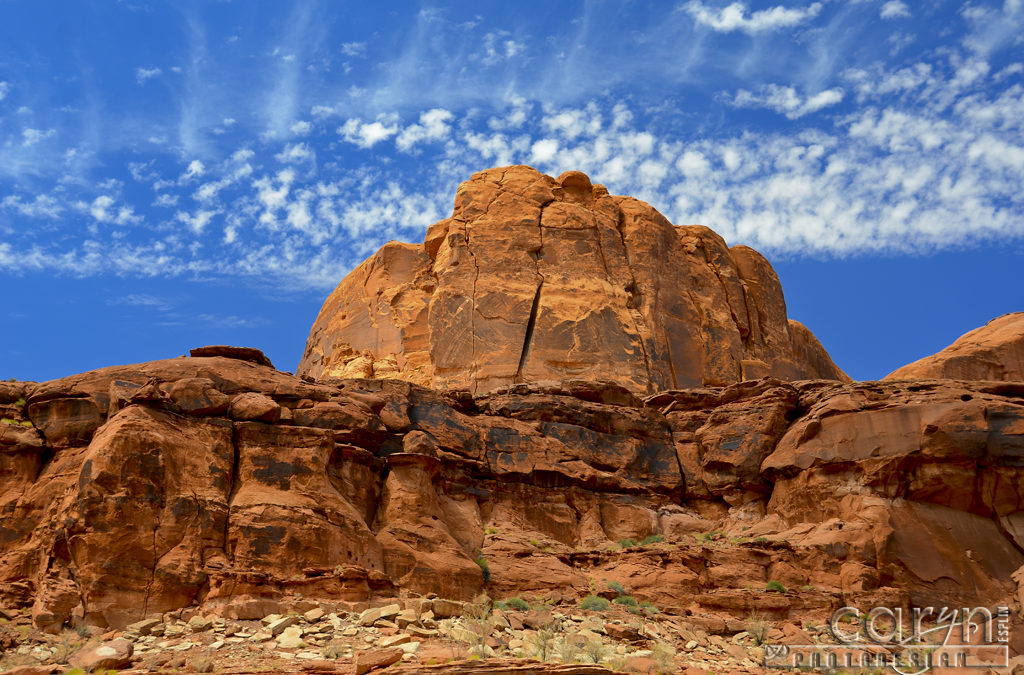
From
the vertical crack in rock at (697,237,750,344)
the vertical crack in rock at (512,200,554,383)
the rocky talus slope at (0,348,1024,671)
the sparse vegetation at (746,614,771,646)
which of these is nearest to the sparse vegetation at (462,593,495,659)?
the rocky talus slope at (0,348,1024,671)

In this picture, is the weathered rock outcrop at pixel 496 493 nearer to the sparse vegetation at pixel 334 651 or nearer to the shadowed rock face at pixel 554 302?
the sparse vegetation at pixel 334 651

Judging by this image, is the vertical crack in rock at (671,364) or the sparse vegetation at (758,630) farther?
the vertical crack in rock at (671,364)

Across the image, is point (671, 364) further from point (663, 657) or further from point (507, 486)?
Answer: point (663, 657)

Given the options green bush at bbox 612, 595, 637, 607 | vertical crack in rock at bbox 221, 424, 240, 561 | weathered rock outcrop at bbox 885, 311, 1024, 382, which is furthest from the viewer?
weathered rock outcrop at bbox 885, 311, 1024, 382

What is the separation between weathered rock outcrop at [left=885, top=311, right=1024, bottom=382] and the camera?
53500 millimetres

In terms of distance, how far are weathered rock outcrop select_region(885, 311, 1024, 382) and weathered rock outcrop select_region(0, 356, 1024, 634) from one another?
53.9ft

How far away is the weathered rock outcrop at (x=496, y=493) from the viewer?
27797mm

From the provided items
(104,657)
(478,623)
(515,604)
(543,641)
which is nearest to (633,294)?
(515,604)

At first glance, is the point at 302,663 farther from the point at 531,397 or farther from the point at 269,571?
the point at 531,397

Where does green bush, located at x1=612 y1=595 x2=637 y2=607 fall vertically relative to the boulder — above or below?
above

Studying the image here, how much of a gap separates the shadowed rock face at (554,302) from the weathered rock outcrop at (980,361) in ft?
18.0

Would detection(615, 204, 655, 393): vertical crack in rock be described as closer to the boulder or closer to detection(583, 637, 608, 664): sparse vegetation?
detection(583, 637, 608, 664): sparse vegetation

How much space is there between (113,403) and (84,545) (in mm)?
5160

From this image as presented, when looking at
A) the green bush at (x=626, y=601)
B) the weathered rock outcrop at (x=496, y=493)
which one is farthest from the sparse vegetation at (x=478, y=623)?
the green bush at (x=626, y=601)
